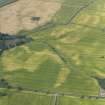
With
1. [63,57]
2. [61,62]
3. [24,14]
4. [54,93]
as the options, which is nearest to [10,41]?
[24,14]

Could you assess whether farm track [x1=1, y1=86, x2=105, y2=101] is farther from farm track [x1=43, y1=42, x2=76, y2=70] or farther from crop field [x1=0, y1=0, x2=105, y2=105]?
farm track [x1=43, y1=42, x2=76, y2=70]

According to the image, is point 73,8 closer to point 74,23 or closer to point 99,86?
point 74,23

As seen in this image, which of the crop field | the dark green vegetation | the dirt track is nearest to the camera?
the crop field

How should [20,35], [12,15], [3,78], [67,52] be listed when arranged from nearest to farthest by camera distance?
[3,78] → [67,52] → [20,35] → [12,15]

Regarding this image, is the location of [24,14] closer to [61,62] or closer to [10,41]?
[10,41]

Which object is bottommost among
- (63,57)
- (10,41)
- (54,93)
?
(54,93)

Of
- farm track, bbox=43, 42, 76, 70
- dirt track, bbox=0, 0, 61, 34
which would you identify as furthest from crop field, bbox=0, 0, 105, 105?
dirt track, bbox=0, 0, 61, 34

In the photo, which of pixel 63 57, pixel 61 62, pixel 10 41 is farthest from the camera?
pixel 10 41

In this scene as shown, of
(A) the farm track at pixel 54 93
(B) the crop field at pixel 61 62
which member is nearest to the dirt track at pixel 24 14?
(B) the crop field at pixel 61 62

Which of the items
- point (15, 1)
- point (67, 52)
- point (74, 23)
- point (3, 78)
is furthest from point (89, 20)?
point (3, 78)
